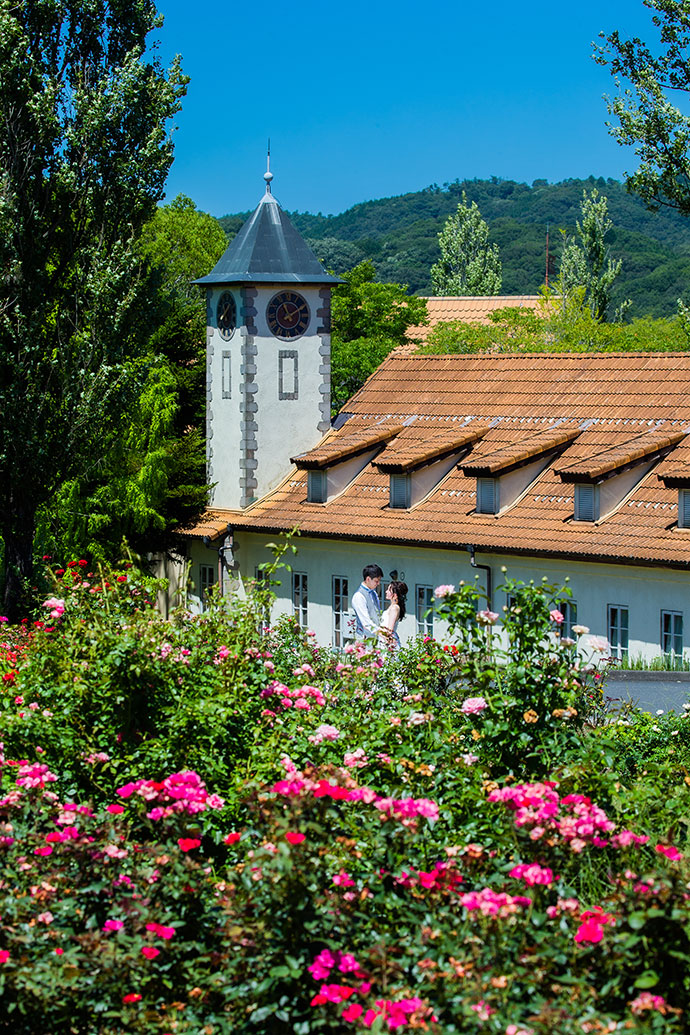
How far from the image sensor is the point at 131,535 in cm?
3178

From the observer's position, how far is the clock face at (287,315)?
31.9 m

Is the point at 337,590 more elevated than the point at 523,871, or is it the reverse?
the point at 523,871

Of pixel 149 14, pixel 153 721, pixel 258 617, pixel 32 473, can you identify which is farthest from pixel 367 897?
pixel 149 14

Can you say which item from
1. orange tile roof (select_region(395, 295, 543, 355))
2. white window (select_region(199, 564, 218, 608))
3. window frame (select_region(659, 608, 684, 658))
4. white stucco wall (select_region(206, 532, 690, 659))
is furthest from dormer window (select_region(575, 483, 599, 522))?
orange tile roof (select_region(395, 295, 543, 355))

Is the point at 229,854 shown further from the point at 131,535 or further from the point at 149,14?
A: the point at 131,535

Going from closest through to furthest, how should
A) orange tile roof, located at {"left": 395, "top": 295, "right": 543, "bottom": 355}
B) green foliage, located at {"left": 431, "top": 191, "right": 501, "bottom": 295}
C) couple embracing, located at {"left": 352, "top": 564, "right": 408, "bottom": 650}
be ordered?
1. couple embracing, located at {"left": 352, "top": 564, "right": 408, "bottom": 650}
2. orange tile roof, located at {"left": 395, "top": 295, "right": 543, "bottom": 355}
3. green foliage, located at {"left": 431, "top": 191, "right": 501, "bottom": 295}

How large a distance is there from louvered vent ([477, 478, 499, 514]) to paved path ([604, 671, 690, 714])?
9656 millimetres

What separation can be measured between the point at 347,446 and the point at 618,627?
7.90 metres

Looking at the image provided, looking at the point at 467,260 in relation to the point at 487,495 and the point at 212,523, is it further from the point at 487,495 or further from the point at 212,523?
the point at 487,495

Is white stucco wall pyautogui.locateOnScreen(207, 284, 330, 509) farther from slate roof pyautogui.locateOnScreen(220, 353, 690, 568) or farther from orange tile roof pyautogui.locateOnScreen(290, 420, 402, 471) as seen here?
orange tile roof pyautogui.locateOnScreen(290, 420, 402, 471)

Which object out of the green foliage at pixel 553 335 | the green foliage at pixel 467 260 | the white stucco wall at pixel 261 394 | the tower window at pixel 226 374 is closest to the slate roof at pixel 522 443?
the white stucco wall at pixel 261 394

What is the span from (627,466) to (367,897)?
18414 millimetres

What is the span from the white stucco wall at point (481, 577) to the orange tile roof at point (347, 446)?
61.5 inches

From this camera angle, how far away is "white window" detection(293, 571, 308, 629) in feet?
96.5
